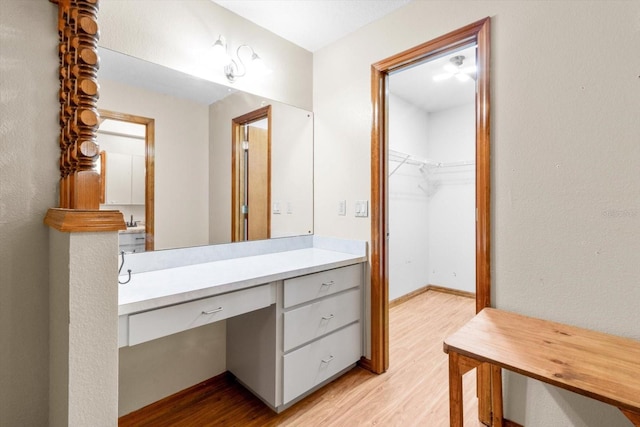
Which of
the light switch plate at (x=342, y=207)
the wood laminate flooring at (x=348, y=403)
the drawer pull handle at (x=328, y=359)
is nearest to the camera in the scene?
the wood laminate flooring at (x=348, y=403)

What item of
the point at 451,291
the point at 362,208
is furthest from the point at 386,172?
the point at 451,291

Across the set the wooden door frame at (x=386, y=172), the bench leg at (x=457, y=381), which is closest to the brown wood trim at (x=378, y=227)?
the wooden door frame at (x=386, y=172)

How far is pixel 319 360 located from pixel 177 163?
4.72 feet

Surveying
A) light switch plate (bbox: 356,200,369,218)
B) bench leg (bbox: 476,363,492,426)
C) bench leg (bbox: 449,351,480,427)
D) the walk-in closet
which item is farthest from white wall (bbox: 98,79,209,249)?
the walk-in closet

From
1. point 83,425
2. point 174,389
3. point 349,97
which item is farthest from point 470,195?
point 83,425

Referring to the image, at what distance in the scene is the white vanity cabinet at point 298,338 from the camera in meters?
1.58

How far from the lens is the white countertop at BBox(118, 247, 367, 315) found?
3.87ft

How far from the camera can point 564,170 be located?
132 cm

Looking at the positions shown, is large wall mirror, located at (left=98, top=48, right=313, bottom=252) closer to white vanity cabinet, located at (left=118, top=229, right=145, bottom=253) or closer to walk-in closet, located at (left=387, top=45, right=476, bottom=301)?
white vanity cabinet, located at (left=118, top=229, right=145, bottom=253)

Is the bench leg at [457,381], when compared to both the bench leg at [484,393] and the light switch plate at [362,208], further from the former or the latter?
the light switch plate at [362,208]

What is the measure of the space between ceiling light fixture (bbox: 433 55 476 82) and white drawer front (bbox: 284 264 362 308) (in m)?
2.02

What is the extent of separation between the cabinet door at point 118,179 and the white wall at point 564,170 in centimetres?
188

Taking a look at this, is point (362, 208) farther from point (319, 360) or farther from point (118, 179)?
point (118, 179)

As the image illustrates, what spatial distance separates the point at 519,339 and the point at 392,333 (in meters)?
1.69
